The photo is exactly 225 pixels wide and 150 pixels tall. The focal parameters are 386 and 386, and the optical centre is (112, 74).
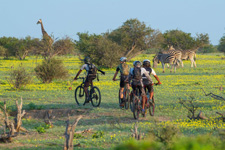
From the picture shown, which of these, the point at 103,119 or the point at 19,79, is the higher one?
the point at 19,79

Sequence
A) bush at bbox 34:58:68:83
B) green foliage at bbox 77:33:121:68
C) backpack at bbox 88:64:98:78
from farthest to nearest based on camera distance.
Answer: green foliage at bbox 77:33:121:68
bush at bbox 34:58:68:83
backpack at bbox 88:64:98:78

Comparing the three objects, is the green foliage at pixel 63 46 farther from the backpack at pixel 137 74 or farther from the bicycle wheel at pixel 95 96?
the backpack at pixel 137 74

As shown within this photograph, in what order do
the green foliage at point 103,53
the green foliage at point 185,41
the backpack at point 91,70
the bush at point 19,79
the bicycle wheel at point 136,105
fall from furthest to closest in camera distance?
the green foliage at point 185,41 → the green foliage at point 103,53 → the bush at point 19,79 → the backpack at point 91,70 → the bicycle wheel at point 136,105

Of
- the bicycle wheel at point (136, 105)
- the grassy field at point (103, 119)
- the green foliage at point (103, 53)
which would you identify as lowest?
the grassy field at point (103, 119)

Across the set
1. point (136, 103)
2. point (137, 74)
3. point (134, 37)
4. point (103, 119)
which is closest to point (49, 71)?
point (103, 119)

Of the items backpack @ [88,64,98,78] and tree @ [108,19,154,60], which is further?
tree @ [108,19,154,60]

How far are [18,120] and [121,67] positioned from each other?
5.17 metres

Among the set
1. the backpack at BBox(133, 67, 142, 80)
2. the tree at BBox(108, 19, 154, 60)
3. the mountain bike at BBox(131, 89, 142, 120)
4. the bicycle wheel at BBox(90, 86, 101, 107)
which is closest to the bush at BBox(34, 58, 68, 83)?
the bicycle wheel at BBox(90, 86, 101, 107)

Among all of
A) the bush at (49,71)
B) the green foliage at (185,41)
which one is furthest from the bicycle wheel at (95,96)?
the green foliage at (185,41)

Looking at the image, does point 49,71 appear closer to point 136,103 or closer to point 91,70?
point 91,70

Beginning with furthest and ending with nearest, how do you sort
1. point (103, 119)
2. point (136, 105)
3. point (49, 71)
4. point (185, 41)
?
point (185, 41) → point (49, 71) → point (103, 119) → point (136, 105)

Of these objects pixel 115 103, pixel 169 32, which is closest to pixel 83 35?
pixel 169 32

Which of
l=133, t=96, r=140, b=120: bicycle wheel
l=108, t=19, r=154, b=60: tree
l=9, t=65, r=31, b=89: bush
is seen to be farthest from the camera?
l=108, t=19, r=154, b=60: tree

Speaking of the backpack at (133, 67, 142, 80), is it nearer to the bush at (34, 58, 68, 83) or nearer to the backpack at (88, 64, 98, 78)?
the backpack at (88, 64, 98, 78)
